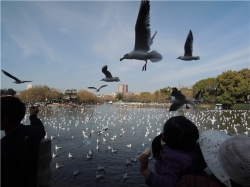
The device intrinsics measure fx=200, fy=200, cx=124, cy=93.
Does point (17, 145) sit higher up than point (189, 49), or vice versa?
point (189, 49)

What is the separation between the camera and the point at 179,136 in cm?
154

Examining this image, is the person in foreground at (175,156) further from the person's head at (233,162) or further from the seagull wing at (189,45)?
the seagull wing at (189,45)

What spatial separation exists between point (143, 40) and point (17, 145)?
229 centimetres

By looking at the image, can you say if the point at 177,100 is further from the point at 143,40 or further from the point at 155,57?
the point at 143,40

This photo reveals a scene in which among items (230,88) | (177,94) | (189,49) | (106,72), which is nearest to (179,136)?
(177,94)

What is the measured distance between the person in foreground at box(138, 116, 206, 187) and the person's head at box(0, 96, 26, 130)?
3.37ft

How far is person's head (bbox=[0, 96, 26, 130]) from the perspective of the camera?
1.56 metres

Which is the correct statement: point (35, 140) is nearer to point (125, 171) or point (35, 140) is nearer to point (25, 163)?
point (25, 163)

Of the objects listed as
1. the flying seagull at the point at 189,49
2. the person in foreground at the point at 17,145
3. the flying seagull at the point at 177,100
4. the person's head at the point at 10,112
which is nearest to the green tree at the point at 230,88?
the flying seagull at the point at 189,49

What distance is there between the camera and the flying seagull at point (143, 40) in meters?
2.82

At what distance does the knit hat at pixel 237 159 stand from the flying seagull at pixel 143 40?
1.89 metres

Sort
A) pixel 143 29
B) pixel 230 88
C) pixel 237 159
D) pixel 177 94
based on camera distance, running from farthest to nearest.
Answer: pixel 230 88 → pixel 177 94 → pixel 143 29 → pixel 237 159

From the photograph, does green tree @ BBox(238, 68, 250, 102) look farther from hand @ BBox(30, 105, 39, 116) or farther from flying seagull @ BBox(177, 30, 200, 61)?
hand @ BBox(30, 105, 39, 116)

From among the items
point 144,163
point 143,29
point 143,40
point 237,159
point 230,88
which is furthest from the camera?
point 230,88
